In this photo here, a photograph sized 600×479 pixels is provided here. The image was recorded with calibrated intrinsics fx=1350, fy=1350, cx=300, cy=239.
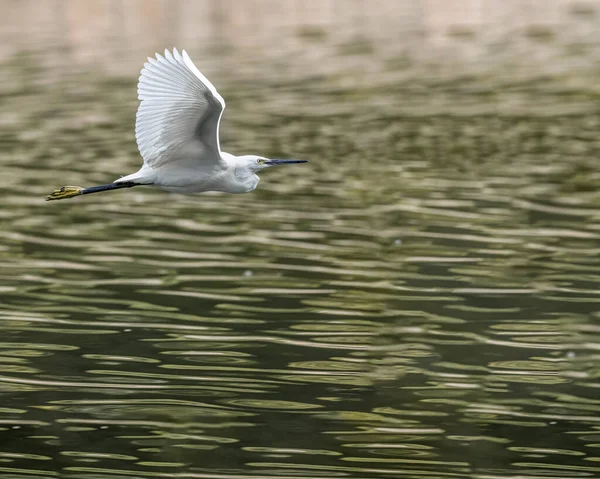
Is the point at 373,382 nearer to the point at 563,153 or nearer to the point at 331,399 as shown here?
the point at 331,399

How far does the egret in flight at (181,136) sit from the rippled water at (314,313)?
5.89 ft

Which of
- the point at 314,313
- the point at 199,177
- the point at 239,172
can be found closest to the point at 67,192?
the point at 199,177

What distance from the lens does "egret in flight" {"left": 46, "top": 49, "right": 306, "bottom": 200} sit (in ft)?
31.5

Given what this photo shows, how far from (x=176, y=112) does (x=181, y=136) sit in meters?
0.29

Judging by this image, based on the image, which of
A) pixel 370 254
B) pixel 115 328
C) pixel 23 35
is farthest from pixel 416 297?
pixel 23 35

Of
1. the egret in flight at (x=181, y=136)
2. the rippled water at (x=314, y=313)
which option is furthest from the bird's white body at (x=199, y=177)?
the rippled water at (x=314, y=313)

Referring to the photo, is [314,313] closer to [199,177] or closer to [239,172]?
[239,172]

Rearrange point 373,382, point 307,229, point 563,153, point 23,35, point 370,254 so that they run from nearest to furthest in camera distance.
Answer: point 373,382, point 370,254, point 307,229, point 563,153, point 23,35

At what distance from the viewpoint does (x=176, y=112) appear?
9.80 m

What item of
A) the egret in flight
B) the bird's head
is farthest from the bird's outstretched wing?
the bird's head

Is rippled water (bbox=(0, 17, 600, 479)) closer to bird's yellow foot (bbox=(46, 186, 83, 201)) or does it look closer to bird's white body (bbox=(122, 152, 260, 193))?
bird's yellow foot (bbox=(46, 186, 83, 201))

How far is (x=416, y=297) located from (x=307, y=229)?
3.32m

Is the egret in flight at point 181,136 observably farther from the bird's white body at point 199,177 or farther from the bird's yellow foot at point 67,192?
the bird's yellow foot at point 67,192

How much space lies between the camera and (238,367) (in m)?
11.5
